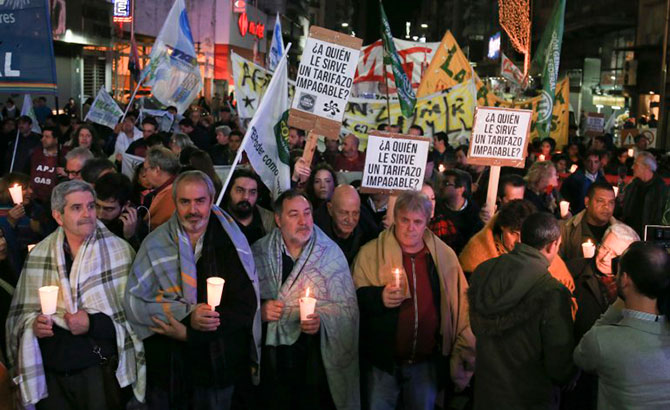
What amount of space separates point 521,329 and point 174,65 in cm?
983

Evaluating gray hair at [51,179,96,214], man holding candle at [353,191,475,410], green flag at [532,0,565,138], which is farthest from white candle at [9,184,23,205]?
green flag at [532,0,565,138]

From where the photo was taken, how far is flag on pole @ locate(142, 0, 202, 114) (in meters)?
12.3

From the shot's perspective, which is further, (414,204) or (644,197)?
(644,197)

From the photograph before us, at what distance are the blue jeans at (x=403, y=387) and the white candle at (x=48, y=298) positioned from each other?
1903 mm

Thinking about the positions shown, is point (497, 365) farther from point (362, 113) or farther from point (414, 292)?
point (362, 113)

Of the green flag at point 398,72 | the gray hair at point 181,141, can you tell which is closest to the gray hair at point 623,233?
the gray hair at point 181,141

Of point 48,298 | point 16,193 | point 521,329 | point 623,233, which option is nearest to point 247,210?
point 16,193

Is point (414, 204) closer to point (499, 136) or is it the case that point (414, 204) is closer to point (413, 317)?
point (413, 317)

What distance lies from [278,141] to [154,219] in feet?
4.22

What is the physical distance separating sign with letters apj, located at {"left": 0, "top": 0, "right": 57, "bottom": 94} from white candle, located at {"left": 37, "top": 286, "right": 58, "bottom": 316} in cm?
341

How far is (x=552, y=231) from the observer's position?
156 inches

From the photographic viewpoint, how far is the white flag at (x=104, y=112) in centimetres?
1333

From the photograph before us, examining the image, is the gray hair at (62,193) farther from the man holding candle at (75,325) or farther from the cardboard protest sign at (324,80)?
the cardboard protest sign at (324,80)

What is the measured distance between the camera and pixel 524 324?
12.5ft
